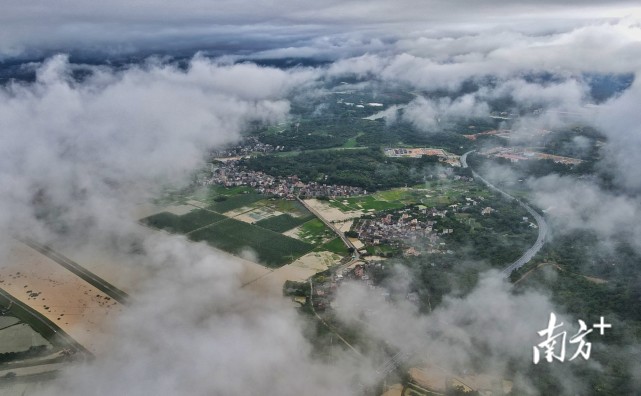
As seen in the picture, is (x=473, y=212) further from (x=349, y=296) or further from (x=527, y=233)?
(x=349, y=296)

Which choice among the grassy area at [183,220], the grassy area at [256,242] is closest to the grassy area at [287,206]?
the grassy area at [256,242]

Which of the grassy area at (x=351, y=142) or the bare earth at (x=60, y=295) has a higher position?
the bare earth at (x=60, y=295)

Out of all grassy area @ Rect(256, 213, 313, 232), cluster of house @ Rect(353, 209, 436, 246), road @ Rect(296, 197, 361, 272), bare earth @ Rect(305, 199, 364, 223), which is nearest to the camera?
road @ Rect(296, 197, 361, 272)

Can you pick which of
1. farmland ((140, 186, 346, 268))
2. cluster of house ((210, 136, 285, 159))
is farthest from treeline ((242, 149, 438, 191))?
farmland ((140, 186, 346, 268))

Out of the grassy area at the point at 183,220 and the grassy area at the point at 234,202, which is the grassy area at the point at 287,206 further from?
the grassy area at the point at 183,220

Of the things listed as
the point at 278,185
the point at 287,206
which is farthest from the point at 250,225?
the point at 278,185

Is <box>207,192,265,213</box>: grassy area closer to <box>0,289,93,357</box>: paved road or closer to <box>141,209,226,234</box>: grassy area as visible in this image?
<box>141,209,226,234</box>: grassy area

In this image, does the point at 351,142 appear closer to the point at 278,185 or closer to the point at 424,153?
the point at 424,153
